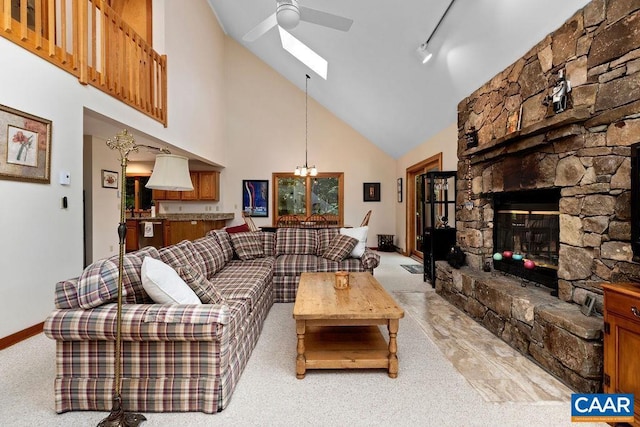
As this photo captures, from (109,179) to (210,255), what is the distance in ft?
10.9

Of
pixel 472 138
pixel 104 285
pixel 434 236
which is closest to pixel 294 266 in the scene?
pixel 434 236

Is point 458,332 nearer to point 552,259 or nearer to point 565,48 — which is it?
point 552,259

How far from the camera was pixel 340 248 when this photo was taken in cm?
404

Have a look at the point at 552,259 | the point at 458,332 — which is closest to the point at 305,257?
the point at 458,332

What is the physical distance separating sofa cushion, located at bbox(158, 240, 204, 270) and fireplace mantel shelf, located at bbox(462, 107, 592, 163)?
298cm

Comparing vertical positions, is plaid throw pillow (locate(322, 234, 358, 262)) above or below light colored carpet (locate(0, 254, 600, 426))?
above

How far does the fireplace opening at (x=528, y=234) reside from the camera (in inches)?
105

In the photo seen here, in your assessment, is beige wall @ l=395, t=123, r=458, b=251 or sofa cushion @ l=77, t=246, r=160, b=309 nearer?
sofa cushion @ l=77, t=246, r=160, b=309

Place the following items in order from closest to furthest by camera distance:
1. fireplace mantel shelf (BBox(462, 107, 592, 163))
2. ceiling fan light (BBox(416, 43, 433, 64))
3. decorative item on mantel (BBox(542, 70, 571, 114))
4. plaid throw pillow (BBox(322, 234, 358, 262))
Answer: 1. fireplace mantel shelf (BBox(462, 107, 592, 163))
2. decorative item on mantel (BBox(542, 70, 571, 114))
3. ceiling fan light (BBox(416, 43, 433, 64))
4. plaid throw pillow (BBox(322, 234, 358, 262))

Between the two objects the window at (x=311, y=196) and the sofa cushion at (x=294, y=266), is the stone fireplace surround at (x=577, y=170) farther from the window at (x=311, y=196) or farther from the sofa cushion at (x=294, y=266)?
the window at (x=311, y=196)

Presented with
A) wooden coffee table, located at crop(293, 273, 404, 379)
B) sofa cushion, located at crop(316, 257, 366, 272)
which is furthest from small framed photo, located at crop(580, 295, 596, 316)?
sofa cushion, located at crop(316, 257, 366, 272)

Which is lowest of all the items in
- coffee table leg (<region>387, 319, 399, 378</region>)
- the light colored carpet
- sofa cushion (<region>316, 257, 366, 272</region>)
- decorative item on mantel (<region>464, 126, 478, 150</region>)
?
the light colored carpet

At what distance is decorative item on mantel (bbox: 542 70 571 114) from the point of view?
2.30 m

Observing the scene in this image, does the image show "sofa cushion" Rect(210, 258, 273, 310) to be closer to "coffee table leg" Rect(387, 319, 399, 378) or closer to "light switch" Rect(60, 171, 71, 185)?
"coffee table leg" Rect(387, 319, 399, 378)
